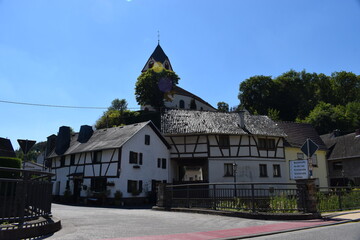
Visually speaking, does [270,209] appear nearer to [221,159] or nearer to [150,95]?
[221,159]

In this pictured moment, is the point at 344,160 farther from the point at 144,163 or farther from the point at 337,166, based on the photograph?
the point at 144,163

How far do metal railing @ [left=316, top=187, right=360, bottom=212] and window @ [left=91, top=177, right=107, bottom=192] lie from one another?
60.6 ft

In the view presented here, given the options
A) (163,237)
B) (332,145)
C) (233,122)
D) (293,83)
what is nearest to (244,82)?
(293,83)

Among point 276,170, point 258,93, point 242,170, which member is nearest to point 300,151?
point 276,170

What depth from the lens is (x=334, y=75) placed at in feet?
224

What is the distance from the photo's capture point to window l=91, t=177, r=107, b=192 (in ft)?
88.0

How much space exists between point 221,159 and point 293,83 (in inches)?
1615

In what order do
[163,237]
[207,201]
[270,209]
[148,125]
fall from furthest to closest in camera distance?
[148,125], [207,201], [270,209], [163,237]

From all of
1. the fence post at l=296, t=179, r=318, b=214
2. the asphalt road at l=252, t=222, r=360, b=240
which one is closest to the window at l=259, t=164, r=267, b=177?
the fence post at l=296, t=179, r=318, b=214

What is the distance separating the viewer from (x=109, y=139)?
29.0 metres

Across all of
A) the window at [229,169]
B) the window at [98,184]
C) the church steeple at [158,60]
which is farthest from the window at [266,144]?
the church steeple at [158,60]

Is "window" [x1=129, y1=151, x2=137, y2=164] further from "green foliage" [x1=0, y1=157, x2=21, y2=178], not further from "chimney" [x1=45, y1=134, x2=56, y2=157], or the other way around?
"chimney" [x1=45, y1=134, x2=56, y2=157]

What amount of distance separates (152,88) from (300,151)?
1067 inches

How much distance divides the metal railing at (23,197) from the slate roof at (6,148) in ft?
41.0
